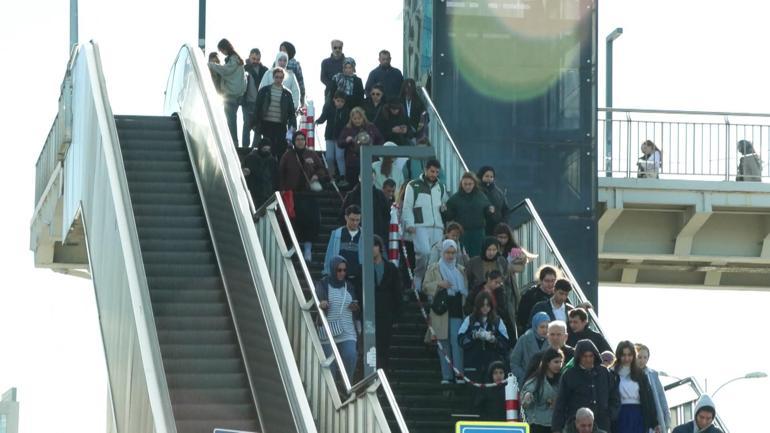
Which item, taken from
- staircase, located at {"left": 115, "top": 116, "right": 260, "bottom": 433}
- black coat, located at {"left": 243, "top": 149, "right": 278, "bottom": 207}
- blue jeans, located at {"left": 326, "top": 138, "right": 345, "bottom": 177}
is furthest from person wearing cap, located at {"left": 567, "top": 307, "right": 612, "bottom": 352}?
blue jeans, located at {"left": 326, "top": 138, "right": 345, "bottom": 177}

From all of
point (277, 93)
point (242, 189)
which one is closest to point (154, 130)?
point (277, 93)

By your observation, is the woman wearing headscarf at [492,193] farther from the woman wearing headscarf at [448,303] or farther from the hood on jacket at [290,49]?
the hood on jacket at [290,49]

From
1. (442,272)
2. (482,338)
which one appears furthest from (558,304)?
(442,272)

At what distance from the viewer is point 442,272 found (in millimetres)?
19891

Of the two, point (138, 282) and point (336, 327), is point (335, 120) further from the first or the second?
Result: point (336, 327)

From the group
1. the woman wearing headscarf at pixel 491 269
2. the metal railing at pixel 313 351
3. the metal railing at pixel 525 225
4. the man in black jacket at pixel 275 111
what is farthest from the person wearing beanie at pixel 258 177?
the woman wearing headscarf at pixel 491 269

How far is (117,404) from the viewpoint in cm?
2083

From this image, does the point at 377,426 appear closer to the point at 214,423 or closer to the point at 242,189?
the point at 214,423

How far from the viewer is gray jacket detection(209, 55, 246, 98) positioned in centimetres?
2644

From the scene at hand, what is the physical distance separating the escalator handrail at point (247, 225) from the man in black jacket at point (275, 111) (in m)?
0.78

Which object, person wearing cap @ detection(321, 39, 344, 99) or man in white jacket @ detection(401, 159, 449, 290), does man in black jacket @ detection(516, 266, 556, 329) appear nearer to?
man in white jacket @ detection(401, 159, 449, 290)

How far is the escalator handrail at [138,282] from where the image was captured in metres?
17.6

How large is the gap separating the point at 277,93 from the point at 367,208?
7.73 m

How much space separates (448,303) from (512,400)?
2429 millimetres
